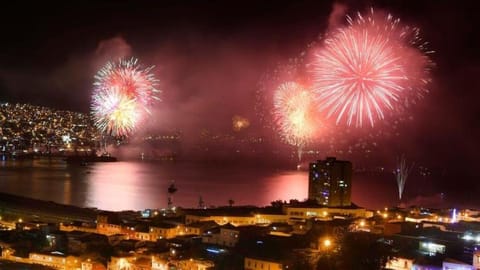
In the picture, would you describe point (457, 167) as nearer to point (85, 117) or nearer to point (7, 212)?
point (7, 212)


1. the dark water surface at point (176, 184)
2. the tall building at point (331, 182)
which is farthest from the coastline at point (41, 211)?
the tall building at point (331, 182)

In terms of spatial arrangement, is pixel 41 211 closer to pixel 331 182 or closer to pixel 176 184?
pixel 331 182

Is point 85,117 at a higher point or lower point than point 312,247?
higher

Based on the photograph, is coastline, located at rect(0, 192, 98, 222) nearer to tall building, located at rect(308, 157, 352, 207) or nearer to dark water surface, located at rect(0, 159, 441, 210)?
dark water surface, located at rect(0, 159, 441, 210)

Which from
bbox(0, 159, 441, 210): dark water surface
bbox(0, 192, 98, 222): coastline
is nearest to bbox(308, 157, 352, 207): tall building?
bbox(0, 159, 441, 210): dark water surface

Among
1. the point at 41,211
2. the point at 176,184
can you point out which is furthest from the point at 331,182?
the point at 176,184

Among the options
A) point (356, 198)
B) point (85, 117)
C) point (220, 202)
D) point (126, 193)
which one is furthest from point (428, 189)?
point (85, 117)

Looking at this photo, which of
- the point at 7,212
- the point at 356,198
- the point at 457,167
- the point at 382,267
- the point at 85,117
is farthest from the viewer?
the point at 85,117
